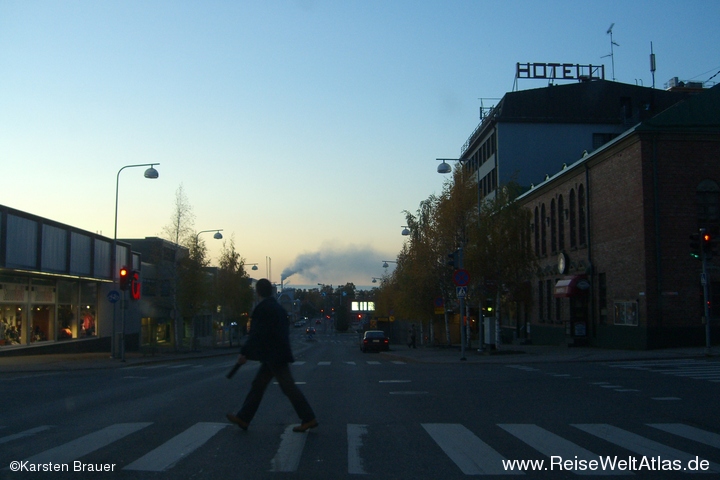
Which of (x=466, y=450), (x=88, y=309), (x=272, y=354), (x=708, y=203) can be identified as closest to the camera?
(x=466, y=450)

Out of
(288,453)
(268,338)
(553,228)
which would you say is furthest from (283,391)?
(553,228)

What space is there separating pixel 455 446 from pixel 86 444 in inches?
175

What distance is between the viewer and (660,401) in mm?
12469

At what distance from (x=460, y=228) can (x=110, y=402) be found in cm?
2528

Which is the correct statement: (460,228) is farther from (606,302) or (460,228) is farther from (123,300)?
(123,300)

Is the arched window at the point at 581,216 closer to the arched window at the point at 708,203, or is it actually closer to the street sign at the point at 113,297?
the arched window at the point at 708,203

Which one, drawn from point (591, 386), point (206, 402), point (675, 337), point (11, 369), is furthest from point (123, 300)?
point (675, 337)

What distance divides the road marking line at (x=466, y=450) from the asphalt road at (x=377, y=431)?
0.02 meters

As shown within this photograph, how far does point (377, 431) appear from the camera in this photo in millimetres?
9477

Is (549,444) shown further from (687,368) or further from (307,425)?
(687,368)

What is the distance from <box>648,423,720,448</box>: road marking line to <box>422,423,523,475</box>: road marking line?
8.94ft

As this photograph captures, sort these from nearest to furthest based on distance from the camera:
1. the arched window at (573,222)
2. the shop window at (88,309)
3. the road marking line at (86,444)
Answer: the road marking line at (86,444) < the arched window at (573,222) < the shop window at (88,309)

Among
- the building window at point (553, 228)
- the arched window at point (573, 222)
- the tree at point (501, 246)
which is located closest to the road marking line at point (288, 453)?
the tree at point (501, 246)

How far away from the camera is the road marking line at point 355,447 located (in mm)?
7148
